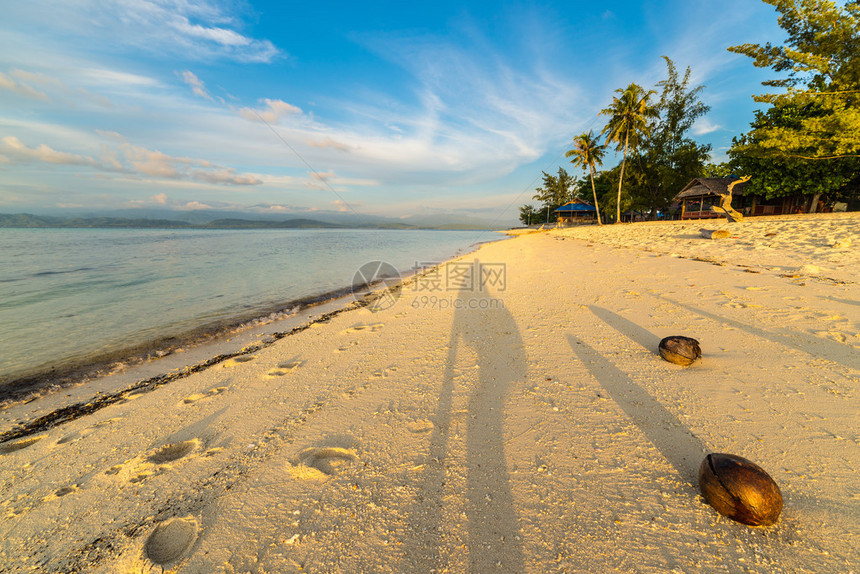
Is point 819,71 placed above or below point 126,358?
above

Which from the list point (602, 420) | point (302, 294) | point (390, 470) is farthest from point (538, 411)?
point (302, 294)

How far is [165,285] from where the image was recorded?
11.8 metres

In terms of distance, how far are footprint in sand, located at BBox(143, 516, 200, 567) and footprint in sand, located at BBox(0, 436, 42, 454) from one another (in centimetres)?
278

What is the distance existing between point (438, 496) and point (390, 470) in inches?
18.6

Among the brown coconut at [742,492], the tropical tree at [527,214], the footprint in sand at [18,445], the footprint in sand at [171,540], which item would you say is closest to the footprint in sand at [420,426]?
the footprint in sand at [171,540]

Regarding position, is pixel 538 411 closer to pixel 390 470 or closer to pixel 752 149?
pixel 390 470

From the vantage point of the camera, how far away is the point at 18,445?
3.20 metres

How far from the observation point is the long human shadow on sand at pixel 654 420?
220cm

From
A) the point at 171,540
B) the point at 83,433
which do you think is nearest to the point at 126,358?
the point at 83,433

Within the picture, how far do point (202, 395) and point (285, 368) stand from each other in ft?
3.39

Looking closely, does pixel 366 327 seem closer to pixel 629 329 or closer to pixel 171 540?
pixel 171 540

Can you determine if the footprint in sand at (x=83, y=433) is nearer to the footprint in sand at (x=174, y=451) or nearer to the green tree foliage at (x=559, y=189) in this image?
the footprint in sand at (x=174, y=451)

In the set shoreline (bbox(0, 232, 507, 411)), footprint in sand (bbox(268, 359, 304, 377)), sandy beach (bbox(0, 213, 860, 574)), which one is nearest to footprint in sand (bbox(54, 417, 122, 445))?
sandy beach (bbox(0, 213, 860, 574))

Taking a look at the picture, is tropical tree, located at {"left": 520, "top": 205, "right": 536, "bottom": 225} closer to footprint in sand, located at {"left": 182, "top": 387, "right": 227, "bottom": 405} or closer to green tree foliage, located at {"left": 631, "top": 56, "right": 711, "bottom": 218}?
green tree foliage, located at {"left": 631, "top": 56, "right": 711, "bottom": 218}
